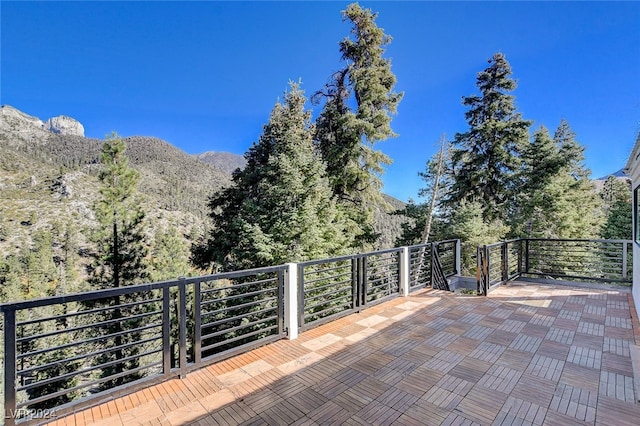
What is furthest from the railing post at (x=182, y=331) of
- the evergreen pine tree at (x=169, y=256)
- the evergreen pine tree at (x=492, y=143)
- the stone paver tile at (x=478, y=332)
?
the evergreen pine tree at (x=492, y=143)

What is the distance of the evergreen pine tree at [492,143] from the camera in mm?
14234

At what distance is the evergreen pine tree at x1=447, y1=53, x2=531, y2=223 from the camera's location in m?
14.2

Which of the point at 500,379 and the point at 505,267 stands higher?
the point at 505,267

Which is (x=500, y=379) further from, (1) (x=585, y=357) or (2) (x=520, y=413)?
(1) (x=585, y=357)

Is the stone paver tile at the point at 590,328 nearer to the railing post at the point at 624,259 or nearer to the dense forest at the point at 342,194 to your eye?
the railing post at the point at 624,259

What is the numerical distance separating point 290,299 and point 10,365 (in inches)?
85.9

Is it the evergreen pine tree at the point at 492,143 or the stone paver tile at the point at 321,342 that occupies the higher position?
the evergreen pine tree at the point at 492,143

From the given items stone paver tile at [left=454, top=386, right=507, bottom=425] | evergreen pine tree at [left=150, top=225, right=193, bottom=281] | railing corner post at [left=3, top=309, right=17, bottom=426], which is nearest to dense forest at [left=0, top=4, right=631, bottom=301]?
evergreen pine tree at [left=150, top=225, right=193, bottom=281]

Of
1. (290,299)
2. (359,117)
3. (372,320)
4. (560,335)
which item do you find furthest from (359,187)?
(290,299)

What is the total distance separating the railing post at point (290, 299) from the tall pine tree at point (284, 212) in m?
7.05

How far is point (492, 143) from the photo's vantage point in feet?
47.3

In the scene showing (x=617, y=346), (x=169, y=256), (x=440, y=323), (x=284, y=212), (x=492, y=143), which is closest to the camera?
(x=617, y=346)

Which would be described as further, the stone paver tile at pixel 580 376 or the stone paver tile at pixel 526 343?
the stone paver tile at pixel 526 343

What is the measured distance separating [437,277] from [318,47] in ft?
35.9
